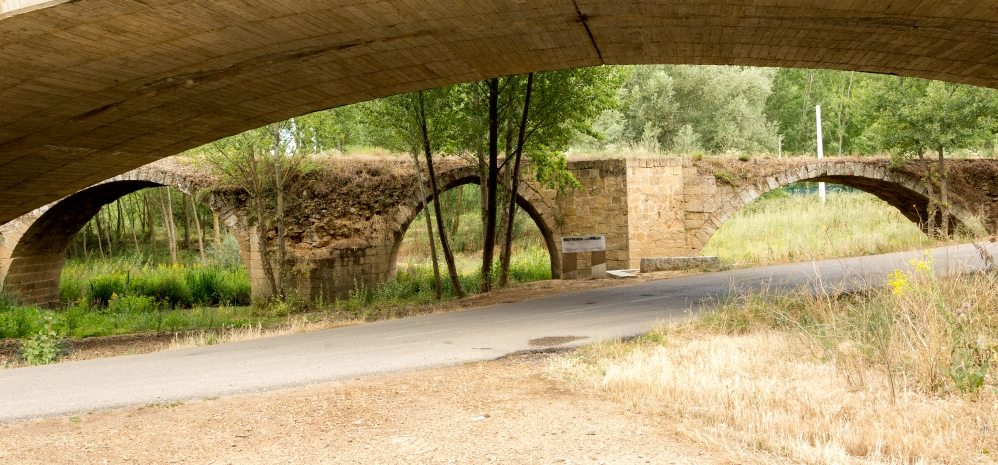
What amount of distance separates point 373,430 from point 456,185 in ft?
44.7

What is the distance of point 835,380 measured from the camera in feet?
16.7

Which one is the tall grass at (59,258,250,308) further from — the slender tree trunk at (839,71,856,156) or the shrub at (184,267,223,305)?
the slender tree trunk at (839,71,856,156)

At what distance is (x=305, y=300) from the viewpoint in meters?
15.0

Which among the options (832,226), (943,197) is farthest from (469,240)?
(943,197)

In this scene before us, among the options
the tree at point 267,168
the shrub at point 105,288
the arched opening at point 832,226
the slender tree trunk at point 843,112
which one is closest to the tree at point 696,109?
the slender tree trunk at point 843,112

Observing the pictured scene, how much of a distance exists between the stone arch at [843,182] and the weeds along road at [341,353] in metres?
7.13

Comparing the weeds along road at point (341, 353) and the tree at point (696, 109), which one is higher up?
the tree at point (696, 109)

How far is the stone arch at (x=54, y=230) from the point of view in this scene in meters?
17.4

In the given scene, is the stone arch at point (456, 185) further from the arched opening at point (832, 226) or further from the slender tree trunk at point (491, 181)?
the arched opening at point (832, 226)

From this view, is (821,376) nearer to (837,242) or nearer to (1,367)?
(1,367)

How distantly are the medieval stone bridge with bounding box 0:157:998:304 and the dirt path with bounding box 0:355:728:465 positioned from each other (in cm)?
1053

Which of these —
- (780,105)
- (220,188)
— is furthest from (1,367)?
(780,105)

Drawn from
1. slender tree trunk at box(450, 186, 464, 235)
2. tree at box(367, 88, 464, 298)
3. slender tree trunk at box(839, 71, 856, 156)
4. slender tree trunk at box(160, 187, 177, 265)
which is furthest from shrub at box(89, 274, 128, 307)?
slender tree trunk at box(839, 71, 856, 156)

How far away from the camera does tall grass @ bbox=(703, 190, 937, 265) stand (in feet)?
54.3
